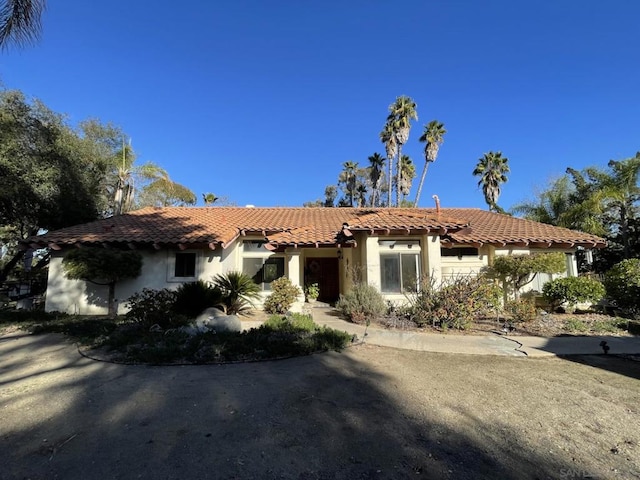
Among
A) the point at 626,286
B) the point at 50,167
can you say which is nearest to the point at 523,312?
the point at 626,286

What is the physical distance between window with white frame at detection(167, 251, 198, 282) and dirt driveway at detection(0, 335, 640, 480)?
724 cm

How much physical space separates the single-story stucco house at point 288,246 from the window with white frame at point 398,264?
0.04 metres

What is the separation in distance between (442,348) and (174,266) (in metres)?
10.7

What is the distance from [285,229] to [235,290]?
3973mm

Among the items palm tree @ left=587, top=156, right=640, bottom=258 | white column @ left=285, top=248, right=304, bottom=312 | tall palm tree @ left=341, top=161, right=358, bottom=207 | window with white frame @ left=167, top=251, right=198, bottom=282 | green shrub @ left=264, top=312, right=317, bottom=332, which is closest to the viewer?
green shrub @ left=264, top=312, right=317, bottom=332

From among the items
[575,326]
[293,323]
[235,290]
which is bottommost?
[575,326]

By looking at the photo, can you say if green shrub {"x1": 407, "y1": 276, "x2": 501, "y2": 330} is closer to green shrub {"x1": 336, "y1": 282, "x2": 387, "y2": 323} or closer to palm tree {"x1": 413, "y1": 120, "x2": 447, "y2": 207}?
green shrub {"x1": 336, "y1": 282, "x2": 387, "y2": 323}

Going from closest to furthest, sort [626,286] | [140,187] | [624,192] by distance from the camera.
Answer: [626,286] → [624,192] → [140,187]

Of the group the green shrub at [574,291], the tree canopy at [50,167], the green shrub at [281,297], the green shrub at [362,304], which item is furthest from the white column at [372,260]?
the tree canopy at [50,167]

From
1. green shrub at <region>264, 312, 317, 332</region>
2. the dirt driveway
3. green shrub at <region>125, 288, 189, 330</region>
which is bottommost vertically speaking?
the dirt driveway

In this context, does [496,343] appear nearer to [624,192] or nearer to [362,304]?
[362,304]

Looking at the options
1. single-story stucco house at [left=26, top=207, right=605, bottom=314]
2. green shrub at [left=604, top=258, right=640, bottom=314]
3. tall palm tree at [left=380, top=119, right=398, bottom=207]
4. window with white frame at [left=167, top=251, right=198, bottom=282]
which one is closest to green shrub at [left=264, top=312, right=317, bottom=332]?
single-story stucco house at [left=26, top=207, right=605, bottom=314]

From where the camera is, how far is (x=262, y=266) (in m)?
15.0

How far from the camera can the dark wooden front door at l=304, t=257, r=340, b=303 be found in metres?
17.9
